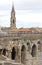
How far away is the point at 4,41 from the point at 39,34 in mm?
26546

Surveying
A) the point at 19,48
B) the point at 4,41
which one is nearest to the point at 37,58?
the point at 19,48

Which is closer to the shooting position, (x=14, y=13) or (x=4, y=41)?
(x=4, y=41)

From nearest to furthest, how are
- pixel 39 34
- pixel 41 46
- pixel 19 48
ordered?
pixel 19 48
pixel 41 46
pixel 39 34

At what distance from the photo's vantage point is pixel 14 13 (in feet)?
283

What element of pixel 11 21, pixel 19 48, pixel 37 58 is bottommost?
pixel 11 21

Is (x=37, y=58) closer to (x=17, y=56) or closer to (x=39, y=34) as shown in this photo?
(x=17, y=56)

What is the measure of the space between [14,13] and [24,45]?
44554 millimetres

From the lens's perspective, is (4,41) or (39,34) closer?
(4,41)

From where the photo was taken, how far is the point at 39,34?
62.2 metres

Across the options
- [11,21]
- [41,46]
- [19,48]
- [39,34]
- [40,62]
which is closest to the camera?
[19,48]

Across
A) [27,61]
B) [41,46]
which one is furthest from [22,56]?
[41,46]

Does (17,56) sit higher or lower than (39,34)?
higher

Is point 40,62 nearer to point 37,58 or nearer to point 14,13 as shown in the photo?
point 37,58

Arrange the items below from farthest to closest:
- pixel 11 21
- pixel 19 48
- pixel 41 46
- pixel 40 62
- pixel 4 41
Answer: pixel 11 21 → pixel 41 46 → pixel 40 62 → pixel 19 48 → pixel 4 41
